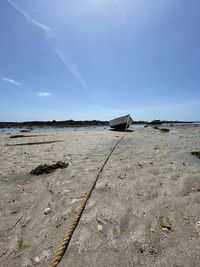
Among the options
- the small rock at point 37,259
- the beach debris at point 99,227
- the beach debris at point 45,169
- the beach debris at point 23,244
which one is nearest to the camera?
the small rock at point 37,259

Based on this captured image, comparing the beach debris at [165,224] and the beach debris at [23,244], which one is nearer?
the beach debris at [23,244]

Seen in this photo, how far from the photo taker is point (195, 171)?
677 cm

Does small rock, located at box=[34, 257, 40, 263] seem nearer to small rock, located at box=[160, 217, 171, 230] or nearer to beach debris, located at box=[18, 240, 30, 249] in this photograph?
beach debris, located at box=[18, 240, 30, 249]

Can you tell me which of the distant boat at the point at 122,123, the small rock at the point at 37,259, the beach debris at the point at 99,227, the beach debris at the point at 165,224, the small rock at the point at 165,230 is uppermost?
the distant boat at the point at 122,123

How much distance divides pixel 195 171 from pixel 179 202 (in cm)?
275

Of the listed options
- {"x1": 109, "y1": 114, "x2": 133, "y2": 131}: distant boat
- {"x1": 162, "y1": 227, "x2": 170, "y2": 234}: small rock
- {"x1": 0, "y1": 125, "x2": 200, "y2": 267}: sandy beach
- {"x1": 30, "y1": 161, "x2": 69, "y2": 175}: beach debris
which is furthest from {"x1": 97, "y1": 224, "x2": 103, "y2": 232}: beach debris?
{"x1": 109, "y1": 114, "x2": 133, "y2": 131}: distant boat

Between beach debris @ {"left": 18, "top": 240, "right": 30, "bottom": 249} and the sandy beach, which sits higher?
the sandy beach

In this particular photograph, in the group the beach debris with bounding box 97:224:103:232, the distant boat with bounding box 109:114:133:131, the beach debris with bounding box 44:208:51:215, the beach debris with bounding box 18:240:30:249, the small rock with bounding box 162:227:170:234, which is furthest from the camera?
the distant boat with bounding box 109:114:133:131

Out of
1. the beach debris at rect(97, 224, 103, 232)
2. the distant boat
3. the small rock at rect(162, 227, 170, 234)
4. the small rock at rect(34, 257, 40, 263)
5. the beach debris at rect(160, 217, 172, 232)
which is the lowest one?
the small rock at rect(34, 257, 40, 263)

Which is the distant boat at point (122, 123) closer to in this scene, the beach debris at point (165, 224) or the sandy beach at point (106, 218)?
the sandy beach at point (106, 218)

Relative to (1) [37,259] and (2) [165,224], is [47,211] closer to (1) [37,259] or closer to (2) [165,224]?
(1) [37,259]

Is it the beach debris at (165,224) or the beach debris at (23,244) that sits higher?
the beach debris at (165,224)

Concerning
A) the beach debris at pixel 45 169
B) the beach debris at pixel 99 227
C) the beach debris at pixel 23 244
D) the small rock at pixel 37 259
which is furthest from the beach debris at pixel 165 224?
the beach debris at pixel 45 169

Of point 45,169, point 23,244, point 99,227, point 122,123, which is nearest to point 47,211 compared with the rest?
point 23,244
